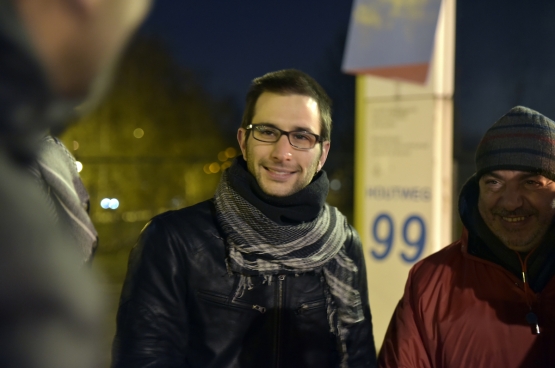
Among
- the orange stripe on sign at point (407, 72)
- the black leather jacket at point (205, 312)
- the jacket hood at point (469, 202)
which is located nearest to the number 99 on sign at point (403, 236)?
the orange stripe on sign at point (407, 72)

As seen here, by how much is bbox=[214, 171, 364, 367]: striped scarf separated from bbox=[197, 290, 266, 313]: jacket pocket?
35 mm

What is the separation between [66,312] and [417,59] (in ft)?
15.9

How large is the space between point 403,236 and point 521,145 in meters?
2.90

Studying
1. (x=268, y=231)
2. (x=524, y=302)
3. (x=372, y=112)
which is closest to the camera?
(x=524, y=302)

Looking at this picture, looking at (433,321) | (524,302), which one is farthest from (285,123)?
(524,302)

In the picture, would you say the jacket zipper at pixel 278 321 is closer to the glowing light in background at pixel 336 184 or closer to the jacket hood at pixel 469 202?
the jacket hood at pixel 469 202

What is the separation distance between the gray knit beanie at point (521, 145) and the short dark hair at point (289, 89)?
0.68 meters

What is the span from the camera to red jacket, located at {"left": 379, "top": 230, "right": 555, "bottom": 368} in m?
2.39

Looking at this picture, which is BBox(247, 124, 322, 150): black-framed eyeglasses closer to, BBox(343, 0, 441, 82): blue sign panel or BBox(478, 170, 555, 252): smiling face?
BBox(478, 170, 555, 252): smiling face

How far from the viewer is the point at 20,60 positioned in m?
0.65

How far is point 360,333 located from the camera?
269 cm

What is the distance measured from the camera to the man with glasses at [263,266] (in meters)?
2.41

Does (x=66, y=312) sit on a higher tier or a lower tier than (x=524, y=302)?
higher

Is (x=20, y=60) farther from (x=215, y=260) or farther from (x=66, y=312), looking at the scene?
(x=215, y=260)
